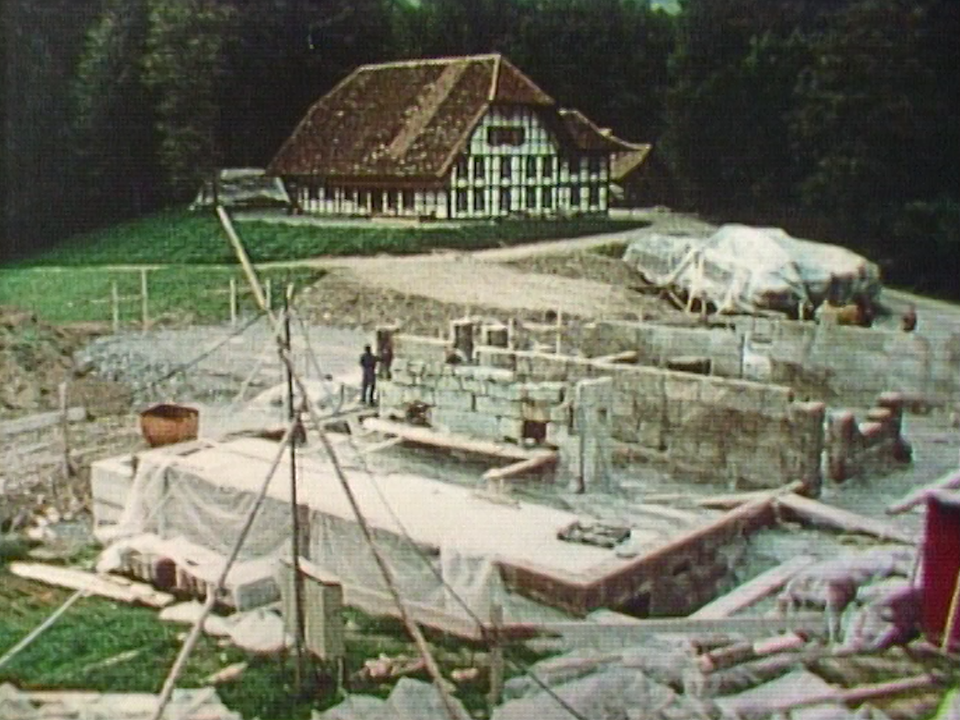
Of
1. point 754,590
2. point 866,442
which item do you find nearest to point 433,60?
point 866,442

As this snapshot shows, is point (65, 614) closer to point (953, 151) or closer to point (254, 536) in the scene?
point (254, 536)

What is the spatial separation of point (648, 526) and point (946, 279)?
1193 mm

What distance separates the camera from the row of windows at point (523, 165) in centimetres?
336

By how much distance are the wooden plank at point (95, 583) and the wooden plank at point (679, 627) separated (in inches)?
43.9

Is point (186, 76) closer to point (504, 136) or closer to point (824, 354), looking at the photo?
point (504, 136)

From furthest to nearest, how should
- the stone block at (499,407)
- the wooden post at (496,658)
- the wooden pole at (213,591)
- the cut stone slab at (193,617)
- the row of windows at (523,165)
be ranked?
the stone block at (499,407)
the row of windows at (523,165)
the cut stone slab at (193,617)
the wooden post at (496,658)
the wooden pole at (213,591)

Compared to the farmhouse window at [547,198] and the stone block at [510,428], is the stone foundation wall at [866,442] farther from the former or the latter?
the farmhouse window at [547,198]

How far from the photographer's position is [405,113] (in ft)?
11.1

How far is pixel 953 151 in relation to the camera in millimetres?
3340

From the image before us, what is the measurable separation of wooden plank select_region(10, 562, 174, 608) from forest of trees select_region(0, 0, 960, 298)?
112 centimetres

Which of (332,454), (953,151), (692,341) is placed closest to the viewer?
(332,454)

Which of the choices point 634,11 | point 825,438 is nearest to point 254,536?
point 825,438

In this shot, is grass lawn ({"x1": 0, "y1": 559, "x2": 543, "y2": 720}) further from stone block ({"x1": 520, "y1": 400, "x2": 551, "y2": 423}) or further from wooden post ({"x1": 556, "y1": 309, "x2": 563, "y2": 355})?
wooden post ({"x1": 556, "y1": 309, "x2": 563, "y2": 355})

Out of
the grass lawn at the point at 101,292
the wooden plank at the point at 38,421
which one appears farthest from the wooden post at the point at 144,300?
the wooden plank at the point at 38,421
